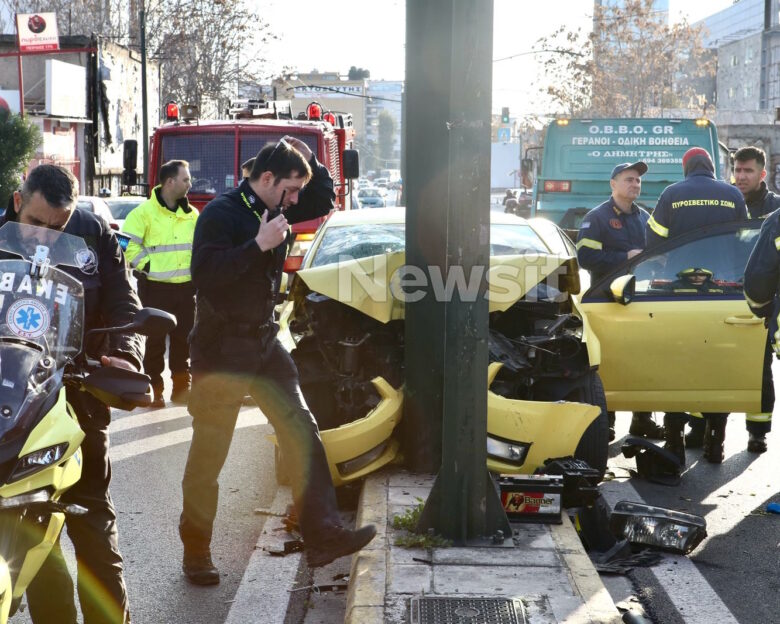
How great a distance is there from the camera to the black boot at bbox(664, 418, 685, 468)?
7.09 meters

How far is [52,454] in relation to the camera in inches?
120

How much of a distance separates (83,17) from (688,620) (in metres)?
43.3

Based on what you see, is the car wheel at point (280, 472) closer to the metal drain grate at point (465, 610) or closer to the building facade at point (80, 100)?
the metal drain grate at point (465, 610)

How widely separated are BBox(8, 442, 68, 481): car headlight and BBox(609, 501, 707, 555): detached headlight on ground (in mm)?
3118

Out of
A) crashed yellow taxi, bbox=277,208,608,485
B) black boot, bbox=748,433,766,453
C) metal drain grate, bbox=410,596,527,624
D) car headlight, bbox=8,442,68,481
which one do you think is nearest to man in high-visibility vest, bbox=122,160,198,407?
crashed yellow taxi, bbox=277,208,608,485

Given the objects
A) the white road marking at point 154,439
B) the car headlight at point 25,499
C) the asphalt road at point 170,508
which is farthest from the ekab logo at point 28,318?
the white road marking at point 154,439

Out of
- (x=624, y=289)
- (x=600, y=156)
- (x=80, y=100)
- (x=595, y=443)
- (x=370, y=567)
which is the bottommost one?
(x=370, y=567)

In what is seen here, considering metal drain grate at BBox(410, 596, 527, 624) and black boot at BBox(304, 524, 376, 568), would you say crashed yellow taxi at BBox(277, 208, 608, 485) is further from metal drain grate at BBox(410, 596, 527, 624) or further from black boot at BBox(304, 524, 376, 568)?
metal drain grate at BBox(410, 596, 527, 624)

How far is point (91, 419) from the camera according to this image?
3752 mm

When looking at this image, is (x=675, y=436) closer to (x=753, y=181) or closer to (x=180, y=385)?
(x=753, y=181)

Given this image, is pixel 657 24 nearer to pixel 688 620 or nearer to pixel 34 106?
pixel 34 106

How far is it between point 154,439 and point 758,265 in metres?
4.14

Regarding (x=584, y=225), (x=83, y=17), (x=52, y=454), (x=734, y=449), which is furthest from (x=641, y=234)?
(x=83, y=17)

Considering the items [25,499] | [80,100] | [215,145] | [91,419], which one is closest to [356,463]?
[91,419]
